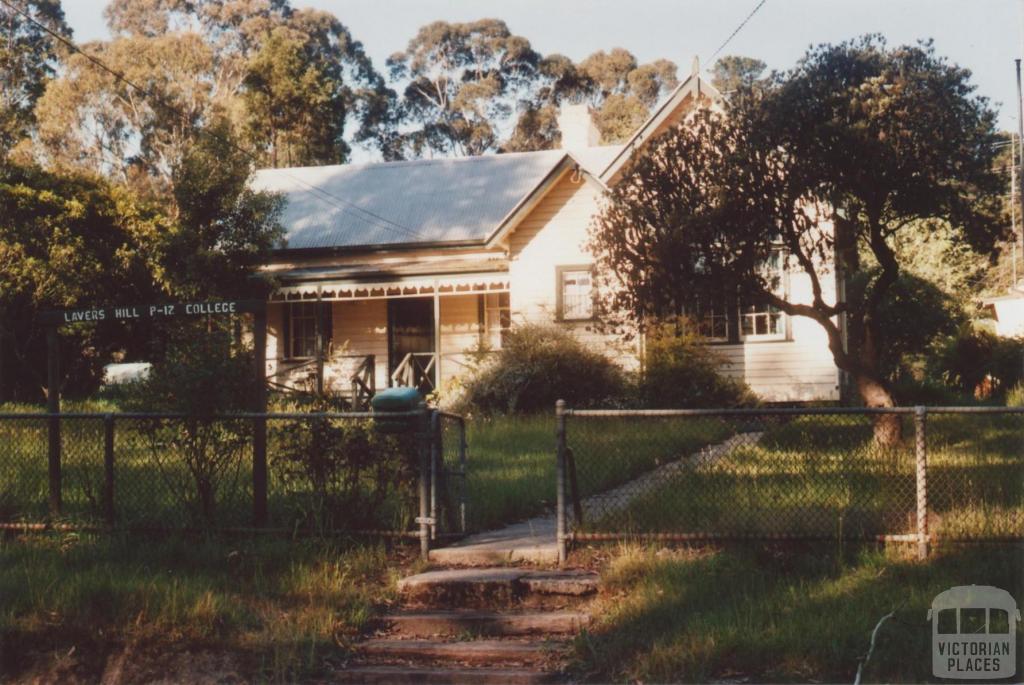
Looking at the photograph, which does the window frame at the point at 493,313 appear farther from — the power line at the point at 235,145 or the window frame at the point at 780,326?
the window frame at the point at 780,326

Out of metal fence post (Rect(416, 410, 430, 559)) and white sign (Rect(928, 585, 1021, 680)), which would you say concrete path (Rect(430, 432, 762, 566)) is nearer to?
metal fence post (Rect(416, 410, 430, 559))

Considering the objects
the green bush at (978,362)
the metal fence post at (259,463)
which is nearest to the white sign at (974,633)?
the metal fence post at (259,463)

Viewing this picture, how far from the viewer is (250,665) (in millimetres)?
6602

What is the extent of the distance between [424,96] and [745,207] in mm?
24957

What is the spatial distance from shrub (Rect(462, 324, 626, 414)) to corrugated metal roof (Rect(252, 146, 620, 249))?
231 inches

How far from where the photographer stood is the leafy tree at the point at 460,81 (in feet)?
99.5

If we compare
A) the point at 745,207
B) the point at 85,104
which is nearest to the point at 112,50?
the point at 85,104

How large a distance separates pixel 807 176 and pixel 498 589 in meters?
7.01

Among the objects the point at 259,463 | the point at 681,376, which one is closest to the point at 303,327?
the point at 681,376

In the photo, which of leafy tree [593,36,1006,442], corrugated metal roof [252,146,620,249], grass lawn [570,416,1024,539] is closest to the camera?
grass lawn [570,416,1024,539]

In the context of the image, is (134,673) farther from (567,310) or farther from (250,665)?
(567,310)

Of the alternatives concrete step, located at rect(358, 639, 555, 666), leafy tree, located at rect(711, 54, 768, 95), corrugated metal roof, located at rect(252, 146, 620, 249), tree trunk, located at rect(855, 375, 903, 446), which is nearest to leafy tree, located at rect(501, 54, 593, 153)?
corrugated metal roof, located at rect(252, 146, 620, 249)

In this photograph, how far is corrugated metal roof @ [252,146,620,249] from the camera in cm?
2511

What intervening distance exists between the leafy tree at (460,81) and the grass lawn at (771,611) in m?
24.3
